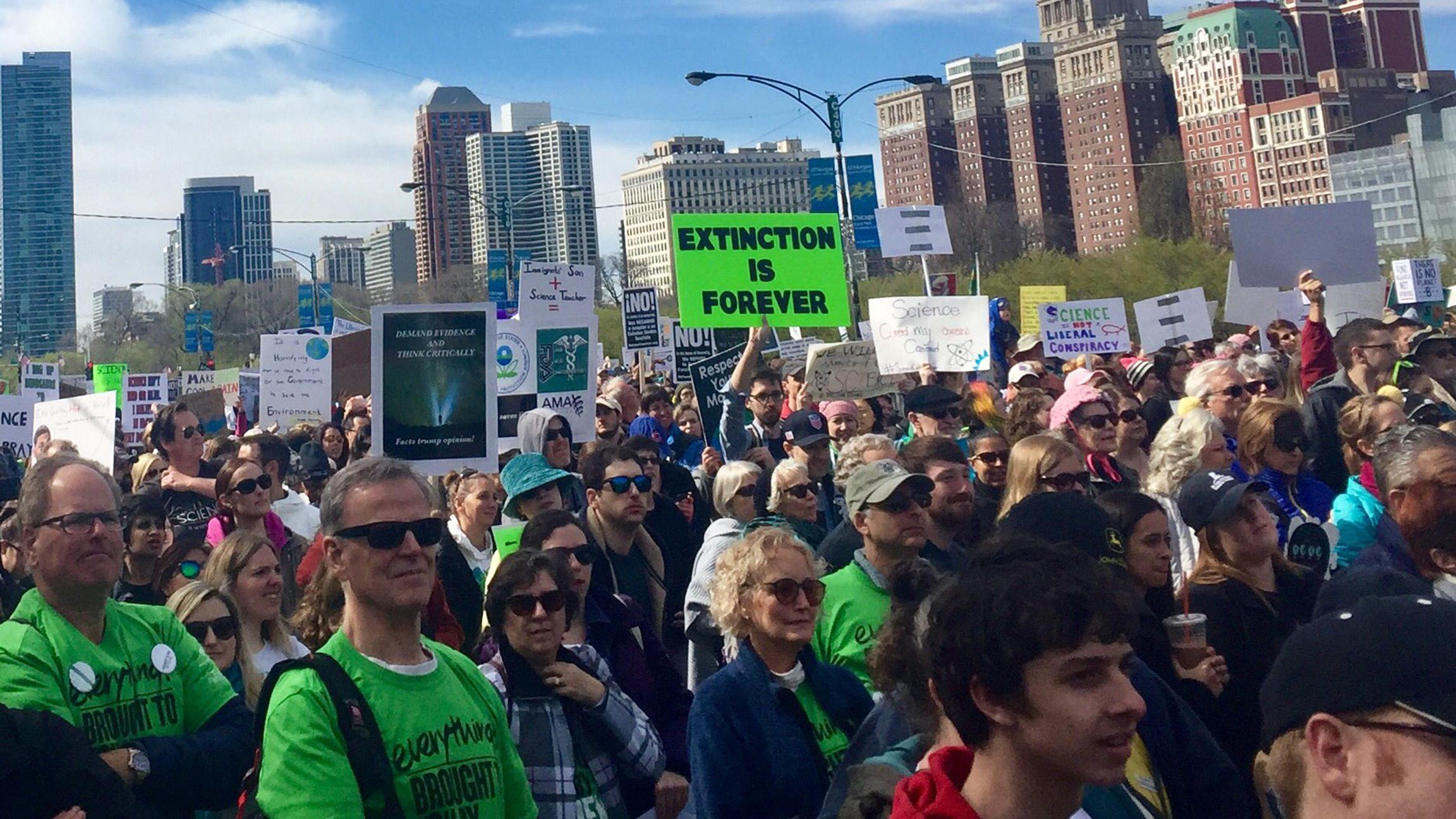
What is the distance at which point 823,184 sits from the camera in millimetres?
25000

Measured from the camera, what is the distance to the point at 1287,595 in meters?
4.93

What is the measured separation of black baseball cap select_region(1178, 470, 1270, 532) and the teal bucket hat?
2664mm

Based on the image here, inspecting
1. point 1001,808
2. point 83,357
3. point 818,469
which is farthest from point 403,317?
point 83,357

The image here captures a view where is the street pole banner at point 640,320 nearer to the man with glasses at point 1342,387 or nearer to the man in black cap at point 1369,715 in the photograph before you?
the man with glasses at point 1342,387

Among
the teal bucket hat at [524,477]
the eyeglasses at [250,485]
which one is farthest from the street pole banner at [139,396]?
Result: the teal bucket hat at [524,477]

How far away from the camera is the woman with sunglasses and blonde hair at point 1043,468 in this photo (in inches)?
231

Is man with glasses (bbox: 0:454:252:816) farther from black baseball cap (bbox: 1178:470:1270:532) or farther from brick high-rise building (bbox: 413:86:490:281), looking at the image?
brick high-rise building (bbox: 413:86:490:281)

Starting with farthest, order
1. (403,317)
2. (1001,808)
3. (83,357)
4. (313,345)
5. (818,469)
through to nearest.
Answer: (83,357)
(313,345)
(818,469)
(403,317)
(1001,808)

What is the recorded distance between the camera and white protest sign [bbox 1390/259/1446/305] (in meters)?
19.6

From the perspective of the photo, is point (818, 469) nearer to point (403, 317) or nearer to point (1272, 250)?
point (403, 317)

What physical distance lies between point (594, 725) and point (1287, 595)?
2188 mm

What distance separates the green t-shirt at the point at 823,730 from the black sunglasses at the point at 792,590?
0.76 ft

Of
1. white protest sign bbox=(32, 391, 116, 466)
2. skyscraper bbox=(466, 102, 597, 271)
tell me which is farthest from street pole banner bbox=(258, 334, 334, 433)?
skyscraper bbox=(466, 102, 597, 271)

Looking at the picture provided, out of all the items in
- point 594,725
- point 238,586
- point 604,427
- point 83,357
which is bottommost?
point 594,725
